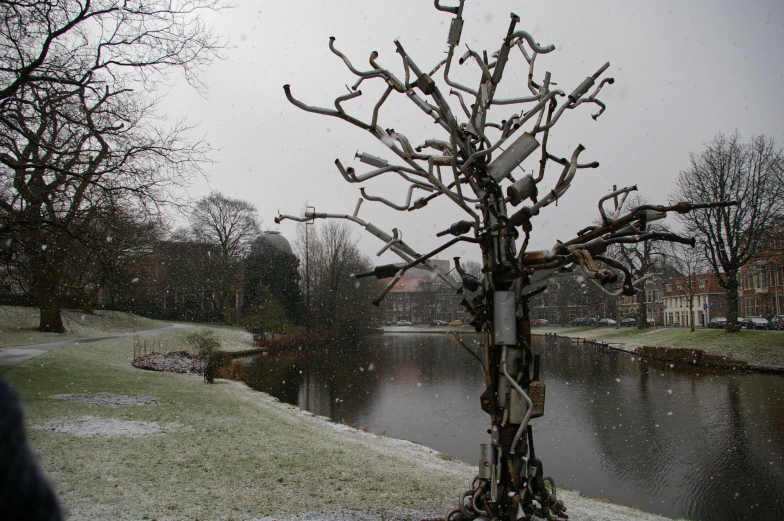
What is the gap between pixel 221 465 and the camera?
7230mm

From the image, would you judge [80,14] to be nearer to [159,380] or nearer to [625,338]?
[159,380]

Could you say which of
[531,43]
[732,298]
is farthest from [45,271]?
[732,298]

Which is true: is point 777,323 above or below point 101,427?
above

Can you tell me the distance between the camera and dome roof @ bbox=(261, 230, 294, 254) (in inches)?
2162

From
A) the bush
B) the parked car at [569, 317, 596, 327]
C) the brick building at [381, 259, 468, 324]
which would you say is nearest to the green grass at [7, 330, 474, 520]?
the bush

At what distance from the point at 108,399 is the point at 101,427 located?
378cm

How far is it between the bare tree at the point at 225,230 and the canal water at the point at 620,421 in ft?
82.7

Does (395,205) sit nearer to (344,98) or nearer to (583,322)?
(344,98)

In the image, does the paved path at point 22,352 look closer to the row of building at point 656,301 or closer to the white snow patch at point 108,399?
the white snow patch at point 108,399

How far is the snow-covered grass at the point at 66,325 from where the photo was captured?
2581 cm

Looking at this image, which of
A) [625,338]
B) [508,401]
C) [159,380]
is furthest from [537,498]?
[625,338]

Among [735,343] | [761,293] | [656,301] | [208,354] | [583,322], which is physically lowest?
[583,322]

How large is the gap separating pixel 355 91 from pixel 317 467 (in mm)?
5754

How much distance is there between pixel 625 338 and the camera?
146 ft
